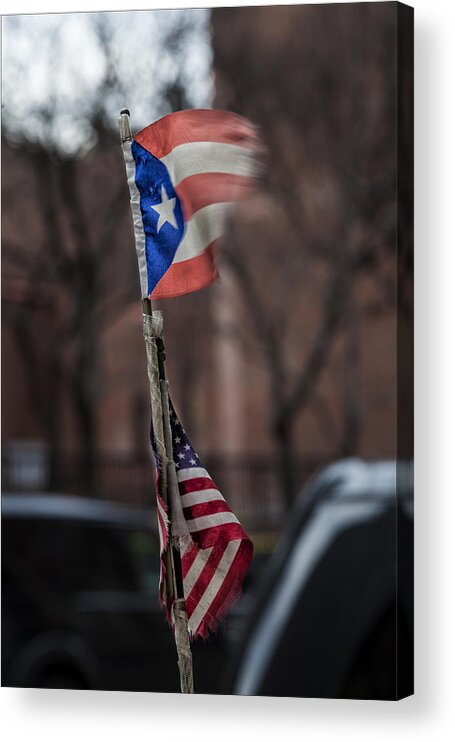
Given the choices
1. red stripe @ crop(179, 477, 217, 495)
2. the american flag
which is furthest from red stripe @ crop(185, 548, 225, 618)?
red stripe @ crop(179, 477, 217, 495)

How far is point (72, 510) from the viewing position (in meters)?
5.69

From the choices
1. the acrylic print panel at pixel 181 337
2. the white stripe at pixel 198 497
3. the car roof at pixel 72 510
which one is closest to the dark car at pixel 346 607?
the acrylic print panel at pixel 181 337

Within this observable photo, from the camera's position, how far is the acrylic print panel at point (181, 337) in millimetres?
4113

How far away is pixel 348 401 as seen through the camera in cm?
635

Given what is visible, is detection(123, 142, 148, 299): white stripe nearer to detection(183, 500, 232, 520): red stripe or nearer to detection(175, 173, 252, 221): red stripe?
detection(175, 173, 252, 221): red stripe

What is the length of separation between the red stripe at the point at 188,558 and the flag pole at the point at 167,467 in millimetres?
43

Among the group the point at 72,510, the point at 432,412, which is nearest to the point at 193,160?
the point at 432,412

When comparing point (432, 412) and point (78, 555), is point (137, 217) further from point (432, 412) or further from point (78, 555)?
point (78, 555)

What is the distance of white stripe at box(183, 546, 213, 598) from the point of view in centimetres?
381

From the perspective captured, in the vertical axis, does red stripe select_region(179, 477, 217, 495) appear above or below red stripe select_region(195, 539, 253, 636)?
above

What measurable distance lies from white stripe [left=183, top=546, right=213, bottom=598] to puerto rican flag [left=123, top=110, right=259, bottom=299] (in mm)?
670

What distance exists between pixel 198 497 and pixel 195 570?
23 centimetres

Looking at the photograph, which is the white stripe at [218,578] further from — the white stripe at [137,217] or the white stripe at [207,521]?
the white stripe at [137,217]

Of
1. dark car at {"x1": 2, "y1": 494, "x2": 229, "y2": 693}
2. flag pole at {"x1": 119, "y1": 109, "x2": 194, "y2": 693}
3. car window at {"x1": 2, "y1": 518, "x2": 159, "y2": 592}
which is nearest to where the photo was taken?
flag pole at {"x1": 119, "y1": 109, "x2": 194, "y2": 693}
